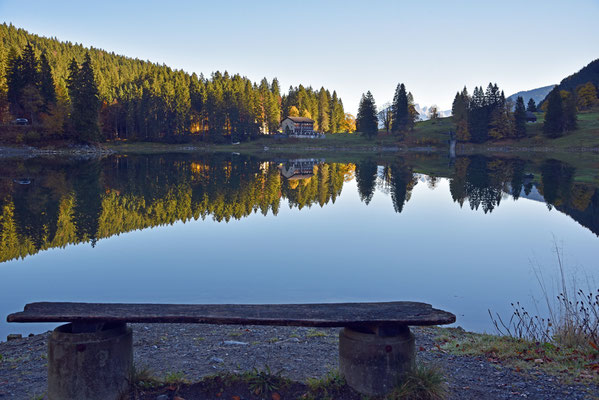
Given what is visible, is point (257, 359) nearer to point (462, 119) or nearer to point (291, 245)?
point (291, 245)

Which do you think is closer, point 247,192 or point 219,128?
point 247,192

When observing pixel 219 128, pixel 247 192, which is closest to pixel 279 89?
pixel 219 128

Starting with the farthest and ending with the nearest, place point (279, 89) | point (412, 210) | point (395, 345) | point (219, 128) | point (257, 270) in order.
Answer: point (279, 89)
point (219, 128)
point (412, 210)
point (257, 270)
point (395, 345)

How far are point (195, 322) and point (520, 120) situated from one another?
104718 mm

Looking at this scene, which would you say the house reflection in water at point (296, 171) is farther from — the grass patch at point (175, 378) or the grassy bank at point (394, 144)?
the grassy bank at point (394, 144)

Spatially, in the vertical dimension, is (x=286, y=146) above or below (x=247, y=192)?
above

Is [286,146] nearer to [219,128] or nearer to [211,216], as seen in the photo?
[219,128]

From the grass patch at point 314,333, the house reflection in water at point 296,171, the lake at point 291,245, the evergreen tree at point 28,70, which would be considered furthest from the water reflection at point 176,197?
the evergreen tree at point 28,70

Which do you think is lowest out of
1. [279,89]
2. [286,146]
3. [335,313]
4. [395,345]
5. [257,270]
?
[257,270]

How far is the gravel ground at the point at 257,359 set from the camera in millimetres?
5523

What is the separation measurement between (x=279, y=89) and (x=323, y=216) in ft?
432

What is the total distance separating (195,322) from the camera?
476 cm

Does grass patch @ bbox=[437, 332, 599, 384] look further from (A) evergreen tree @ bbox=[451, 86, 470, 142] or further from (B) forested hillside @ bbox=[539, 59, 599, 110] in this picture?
(B) forested hillside @ bbox=[539, 59, 599, 110]

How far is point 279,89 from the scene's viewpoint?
14912cm
